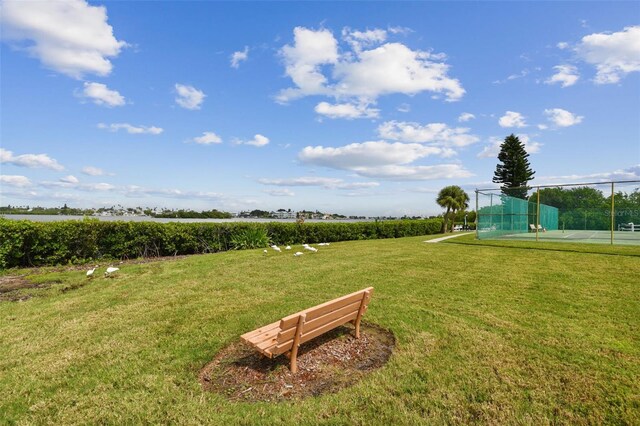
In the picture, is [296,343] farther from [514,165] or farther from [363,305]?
[514,165]

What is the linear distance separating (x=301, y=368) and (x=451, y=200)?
28.3 meters

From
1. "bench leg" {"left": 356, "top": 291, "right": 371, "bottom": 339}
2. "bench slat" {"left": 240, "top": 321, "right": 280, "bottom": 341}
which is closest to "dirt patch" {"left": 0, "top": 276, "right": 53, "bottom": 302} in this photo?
"bench slat" {"left": 240, "top": 321, "right": 280, "bottom": 341}

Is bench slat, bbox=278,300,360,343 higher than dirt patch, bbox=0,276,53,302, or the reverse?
bench slat, bbox=278,300,360,343

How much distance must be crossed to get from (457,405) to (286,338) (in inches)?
63.6

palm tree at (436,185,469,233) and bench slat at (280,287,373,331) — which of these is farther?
palm tree at (436,185,469,233)

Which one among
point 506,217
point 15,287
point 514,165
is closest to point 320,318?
point 15,287

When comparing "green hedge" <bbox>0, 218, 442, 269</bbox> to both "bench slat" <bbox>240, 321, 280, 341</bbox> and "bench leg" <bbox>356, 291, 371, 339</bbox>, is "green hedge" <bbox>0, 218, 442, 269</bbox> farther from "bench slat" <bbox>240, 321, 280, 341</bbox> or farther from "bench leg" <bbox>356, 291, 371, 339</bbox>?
"bench leg" <bbox>356, 291, 371, 339</bbox>

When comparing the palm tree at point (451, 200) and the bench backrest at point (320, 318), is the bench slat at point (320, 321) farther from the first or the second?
the palm tree at point (451, 200)

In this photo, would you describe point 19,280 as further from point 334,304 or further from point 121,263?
point 334,304

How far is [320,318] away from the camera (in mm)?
3459

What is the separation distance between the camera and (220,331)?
457cm

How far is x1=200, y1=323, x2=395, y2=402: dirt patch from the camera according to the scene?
10.3 feet

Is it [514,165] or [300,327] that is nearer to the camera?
[300,327]

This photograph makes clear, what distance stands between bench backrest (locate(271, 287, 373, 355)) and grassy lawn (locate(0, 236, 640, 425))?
58 cm
